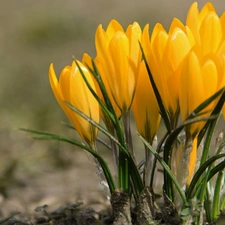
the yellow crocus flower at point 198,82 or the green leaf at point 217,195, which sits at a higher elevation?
the yellow crocus flower at point 198,82

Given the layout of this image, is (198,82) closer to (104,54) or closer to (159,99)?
(159,99)

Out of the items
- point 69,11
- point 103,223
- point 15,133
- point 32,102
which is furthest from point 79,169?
point 69,11

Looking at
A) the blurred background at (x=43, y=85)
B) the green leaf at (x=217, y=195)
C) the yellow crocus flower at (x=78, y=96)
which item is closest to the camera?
the yellow crocus flower at (x=78, y=96)

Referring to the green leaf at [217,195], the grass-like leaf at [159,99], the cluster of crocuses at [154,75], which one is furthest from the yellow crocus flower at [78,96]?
the green leaf at [217,195]

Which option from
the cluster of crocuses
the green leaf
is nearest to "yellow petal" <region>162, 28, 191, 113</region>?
the cluster of crocuses

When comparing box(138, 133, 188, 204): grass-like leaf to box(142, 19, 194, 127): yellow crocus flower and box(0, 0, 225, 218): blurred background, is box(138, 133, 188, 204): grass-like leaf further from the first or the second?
box(0, 0, 225, 218): blurred background

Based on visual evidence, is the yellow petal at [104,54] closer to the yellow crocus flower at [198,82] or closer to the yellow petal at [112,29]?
the yellow petal at [112,29]

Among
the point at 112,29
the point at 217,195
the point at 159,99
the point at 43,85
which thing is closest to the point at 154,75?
the point at 159,99
